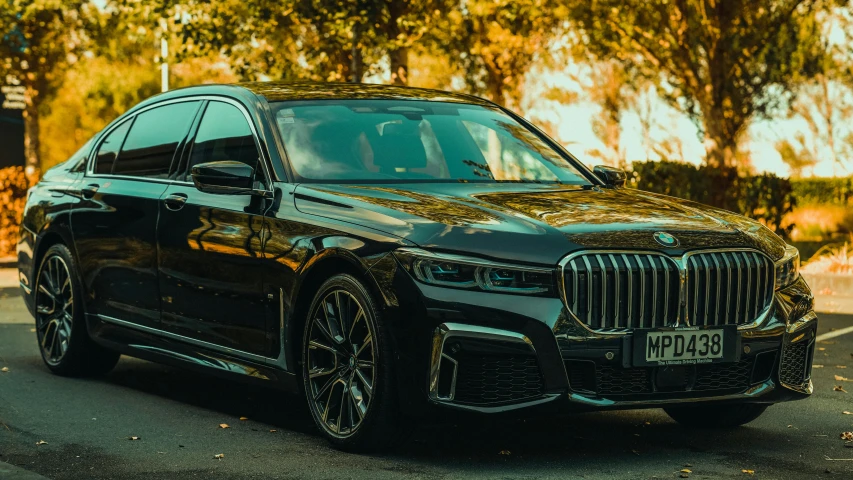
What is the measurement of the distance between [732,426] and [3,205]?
16.2 m

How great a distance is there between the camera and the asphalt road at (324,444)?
5.98m

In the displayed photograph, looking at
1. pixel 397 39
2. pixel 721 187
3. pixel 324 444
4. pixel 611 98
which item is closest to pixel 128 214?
pixel 324 444

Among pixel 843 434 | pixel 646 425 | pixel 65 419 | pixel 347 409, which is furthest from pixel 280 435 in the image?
pixel 843 434

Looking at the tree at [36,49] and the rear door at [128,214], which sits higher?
the tree at [36,49]

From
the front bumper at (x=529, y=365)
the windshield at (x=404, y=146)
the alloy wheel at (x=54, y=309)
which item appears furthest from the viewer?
the alloy wheel at (x=54, y=309)

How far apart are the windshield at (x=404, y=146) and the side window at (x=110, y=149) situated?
1870 mm

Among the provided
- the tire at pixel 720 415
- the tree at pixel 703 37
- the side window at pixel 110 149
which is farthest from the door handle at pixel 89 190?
the tree at pixel 703 37

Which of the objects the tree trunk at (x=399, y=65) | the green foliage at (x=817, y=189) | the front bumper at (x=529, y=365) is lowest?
the green foliage at (x=817, y=189)

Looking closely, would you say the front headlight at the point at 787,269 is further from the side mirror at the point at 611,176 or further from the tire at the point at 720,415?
the side mirror at the point at 611,176

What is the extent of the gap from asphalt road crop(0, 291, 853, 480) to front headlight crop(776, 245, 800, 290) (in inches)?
30.0

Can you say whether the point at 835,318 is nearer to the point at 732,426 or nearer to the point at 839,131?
the point at 732,426

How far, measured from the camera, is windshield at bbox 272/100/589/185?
23.1 feet

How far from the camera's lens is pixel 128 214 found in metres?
8.12

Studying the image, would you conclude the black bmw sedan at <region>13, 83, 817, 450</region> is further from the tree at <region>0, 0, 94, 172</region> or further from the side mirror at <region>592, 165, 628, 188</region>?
the tree at <region>0, 0, 94, 172</region>
